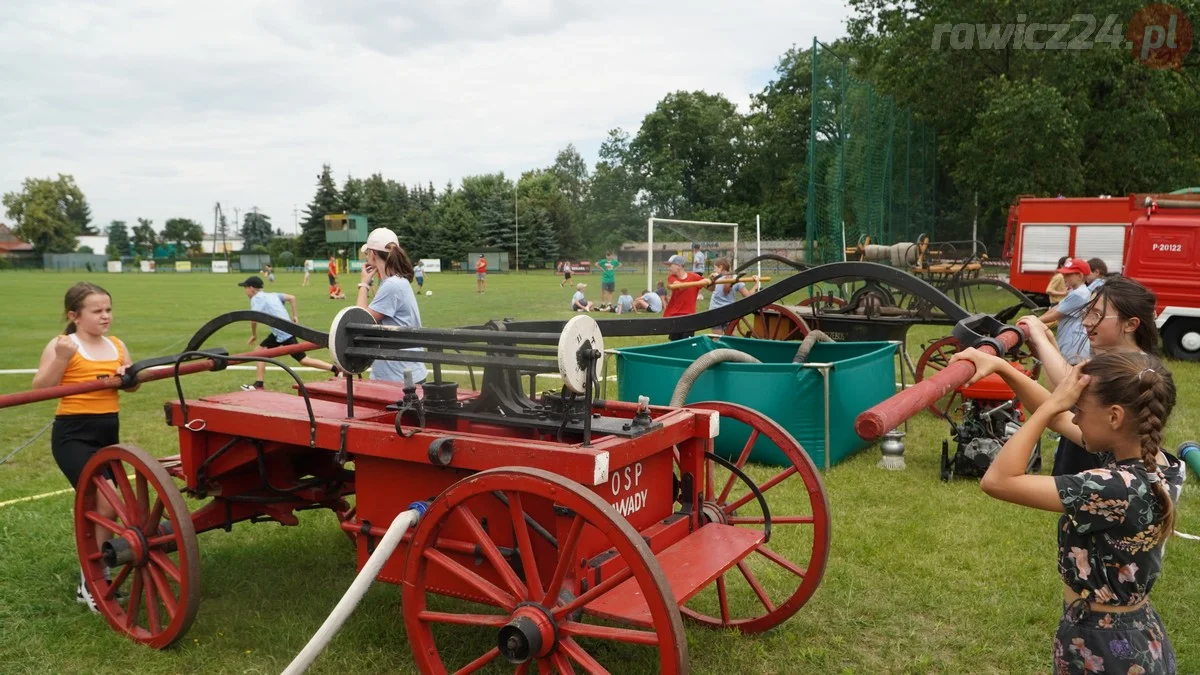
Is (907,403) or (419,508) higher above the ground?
(907,403)

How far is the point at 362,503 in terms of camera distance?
12.3 feet

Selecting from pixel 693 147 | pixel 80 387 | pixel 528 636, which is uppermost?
pixel 693 147

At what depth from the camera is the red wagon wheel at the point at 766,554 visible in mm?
3895

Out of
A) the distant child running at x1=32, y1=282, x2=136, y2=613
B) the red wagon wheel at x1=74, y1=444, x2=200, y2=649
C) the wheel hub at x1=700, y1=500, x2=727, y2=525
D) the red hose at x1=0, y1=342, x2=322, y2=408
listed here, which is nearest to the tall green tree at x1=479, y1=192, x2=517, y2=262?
the distant child running at x1=32, y1=282, x2=136, y2=613

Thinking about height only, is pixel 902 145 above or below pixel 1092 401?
above

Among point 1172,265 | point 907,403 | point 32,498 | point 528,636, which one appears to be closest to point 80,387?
point 528,636

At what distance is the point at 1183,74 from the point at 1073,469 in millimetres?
26608

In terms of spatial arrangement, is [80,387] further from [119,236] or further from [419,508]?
[119,236]

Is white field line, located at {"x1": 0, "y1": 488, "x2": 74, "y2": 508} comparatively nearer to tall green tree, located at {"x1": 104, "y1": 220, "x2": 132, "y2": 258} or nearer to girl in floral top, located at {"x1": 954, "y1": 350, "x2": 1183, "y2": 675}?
girl in floral top, located at {"x1": 954, "y1": 350, "x2": 1183, "y2": 675}

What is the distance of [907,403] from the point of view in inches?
79.5

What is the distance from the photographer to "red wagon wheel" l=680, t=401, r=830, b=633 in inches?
153

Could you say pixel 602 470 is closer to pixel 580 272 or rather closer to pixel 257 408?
pixel 257 408

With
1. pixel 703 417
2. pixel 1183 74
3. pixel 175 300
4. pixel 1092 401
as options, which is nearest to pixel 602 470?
pixel 703 417

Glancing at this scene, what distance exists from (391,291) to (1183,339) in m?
13.3
